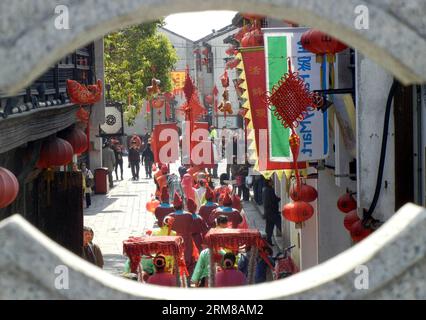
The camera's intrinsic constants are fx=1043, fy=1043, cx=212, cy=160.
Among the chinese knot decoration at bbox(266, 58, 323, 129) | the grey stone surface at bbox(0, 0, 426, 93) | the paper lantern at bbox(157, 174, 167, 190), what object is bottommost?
the paper lantern at bbox(157, 174, 167, 190)

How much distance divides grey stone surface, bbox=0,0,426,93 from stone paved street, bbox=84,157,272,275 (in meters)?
13.6

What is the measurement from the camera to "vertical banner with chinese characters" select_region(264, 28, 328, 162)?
13.2m

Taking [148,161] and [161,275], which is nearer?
[161,275]

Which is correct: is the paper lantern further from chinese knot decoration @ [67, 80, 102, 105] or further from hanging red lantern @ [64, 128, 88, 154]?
hanging red lantern @ [64, 128, 88, 154]

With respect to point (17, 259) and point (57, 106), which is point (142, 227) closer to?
point (57, 106)

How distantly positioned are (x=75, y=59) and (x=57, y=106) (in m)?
5.56

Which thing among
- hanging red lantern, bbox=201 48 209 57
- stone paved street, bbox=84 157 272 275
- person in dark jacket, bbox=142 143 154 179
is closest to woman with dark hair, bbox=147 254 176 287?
stone paved street, bbox=84 157 272 275

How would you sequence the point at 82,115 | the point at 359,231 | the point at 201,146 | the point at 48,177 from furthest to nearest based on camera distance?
1. the point at 201,146
2. the point at 82,115
3. the point at 48,177
4. the point at 359,231

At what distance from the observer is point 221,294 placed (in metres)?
3.85

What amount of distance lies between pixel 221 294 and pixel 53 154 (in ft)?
32.9

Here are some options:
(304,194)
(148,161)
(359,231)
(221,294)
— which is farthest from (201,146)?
(221,294)

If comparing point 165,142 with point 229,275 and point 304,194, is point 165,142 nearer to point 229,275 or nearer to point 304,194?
point 304,194

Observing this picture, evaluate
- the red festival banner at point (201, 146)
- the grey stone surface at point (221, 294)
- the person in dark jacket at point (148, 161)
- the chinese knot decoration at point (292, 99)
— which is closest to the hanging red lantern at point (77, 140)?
the chinese knot decoration at point (292, 99)

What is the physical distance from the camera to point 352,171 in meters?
12.6
